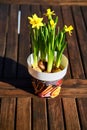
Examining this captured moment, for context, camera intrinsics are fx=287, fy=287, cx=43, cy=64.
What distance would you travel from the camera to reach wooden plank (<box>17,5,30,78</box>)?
86.4 inches

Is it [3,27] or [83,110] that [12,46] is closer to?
[3,27]

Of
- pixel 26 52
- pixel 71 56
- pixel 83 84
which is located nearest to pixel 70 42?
pixel 71 56

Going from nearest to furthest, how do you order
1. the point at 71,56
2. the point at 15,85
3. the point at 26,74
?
the point at 15,85
the point at 26,74
the point at 71,56

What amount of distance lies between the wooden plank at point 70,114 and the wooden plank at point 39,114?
138mm

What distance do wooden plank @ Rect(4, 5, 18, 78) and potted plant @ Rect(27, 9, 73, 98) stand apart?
0.31 metres

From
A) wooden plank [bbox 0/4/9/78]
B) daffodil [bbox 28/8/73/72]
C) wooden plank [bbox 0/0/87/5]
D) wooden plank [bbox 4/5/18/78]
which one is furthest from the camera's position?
wooden plank [bbox 0/0/87/5]

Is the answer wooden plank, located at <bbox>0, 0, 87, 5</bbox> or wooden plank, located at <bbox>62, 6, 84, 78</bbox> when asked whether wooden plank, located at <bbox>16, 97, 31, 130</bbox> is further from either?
wooden plank, located at <bbox>0, 0, 87, 5</bbox>

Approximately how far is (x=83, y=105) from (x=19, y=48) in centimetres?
81

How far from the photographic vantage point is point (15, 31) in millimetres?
2668

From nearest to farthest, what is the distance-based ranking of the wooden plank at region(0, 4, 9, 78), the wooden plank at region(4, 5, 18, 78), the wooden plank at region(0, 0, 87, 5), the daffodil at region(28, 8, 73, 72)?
the daffodil at region(28, 8, 73, 72) → the wooden plank at region(4, 5, 18, 78) → the wooden plank at region(0, 4, 9, 78) → the wooden plank at region(0, 0, 87, 5)

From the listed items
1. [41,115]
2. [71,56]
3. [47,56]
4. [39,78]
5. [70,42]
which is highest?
[70,42]

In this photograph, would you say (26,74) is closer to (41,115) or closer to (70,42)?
(41,115)

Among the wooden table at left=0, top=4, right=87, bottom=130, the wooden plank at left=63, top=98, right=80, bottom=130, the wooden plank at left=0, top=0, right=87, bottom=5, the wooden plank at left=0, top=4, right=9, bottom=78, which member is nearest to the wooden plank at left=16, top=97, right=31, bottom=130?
the wooden table at left=0, top=4, right=87, bottom=130

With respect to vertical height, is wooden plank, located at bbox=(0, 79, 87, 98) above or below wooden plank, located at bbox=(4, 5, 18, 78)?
below
